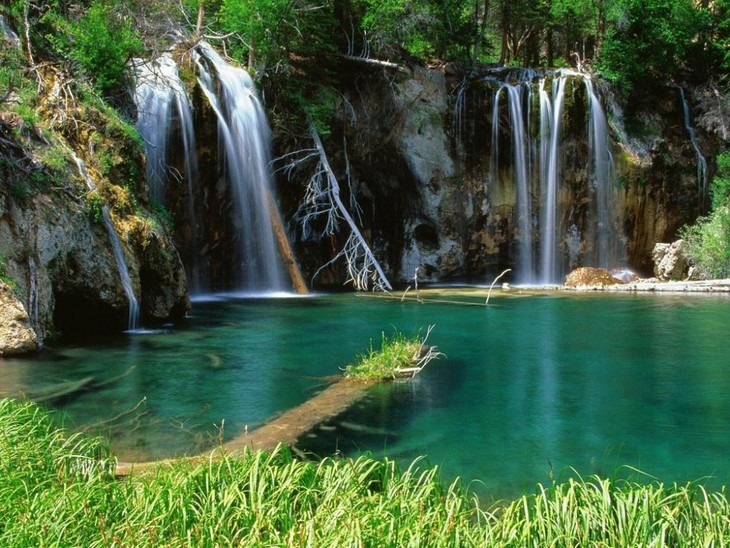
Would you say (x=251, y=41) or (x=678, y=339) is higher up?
(x=251, y=41)

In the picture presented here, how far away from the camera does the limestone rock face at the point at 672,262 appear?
2291cm

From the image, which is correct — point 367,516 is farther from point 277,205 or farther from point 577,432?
point 277,205

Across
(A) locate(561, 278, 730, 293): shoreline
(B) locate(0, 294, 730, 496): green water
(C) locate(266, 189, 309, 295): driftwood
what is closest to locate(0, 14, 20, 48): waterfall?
(B) locate(0, 294, 730, 496): green water

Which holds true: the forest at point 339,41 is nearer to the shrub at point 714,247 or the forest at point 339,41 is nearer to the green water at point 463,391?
the shrub at point 714,247

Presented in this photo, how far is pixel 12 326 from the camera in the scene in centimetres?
987

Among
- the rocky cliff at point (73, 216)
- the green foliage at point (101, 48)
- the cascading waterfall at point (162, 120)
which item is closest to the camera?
the rocky cliff at point (73, 216)

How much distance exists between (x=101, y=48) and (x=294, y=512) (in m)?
12.9

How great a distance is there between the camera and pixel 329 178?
2078 cm

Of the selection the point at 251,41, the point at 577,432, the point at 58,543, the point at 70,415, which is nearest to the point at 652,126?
the point at 251,41

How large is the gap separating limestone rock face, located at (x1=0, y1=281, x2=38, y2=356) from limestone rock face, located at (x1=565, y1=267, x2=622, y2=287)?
1689cm

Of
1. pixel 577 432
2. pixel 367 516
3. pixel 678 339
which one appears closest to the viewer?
pixel 367 516

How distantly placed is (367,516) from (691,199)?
24.9 m

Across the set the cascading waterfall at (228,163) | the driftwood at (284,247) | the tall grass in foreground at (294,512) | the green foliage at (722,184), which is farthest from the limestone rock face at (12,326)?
the green foliage at (722,184)

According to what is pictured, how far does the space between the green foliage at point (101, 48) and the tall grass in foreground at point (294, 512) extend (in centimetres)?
1147
